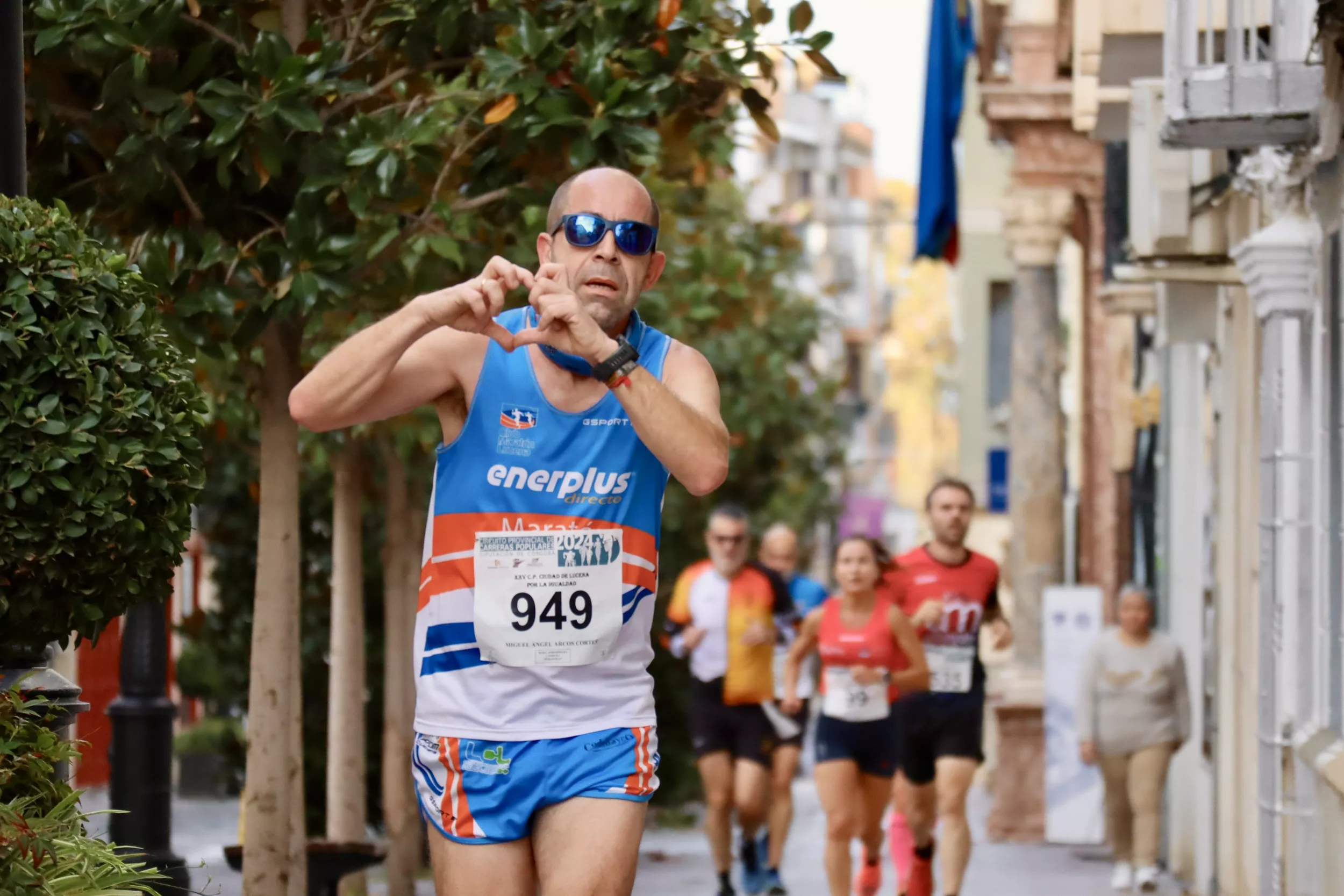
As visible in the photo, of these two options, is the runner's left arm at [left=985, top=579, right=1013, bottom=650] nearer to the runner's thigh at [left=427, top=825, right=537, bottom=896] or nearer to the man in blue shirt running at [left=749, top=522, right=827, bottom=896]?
the man in blue shirt running at [left=749, top=522, right=827, bottom=896]

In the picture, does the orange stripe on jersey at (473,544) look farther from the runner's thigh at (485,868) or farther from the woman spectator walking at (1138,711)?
the woman spectator walking at (1138,711)

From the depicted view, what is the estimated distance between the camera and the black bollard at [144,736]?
40.8 ft

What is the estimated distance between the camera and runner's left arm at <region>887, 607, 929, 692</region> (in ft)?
37.2

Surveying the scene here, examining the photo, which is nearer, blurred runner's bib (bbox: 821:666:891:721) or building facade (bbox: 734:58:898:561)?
blurred runner's bib (bbox: 821:666:891:721)

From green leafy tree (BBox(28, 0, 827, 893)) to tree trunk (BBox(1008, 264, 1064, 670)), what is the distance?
1193 cm

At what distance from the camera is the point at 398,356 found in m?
4.66

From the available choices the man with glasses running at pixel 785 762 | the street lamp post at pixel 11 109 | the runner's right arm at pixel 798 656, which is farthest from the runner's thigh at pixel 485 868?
the man with glasses running at pixel 785 762

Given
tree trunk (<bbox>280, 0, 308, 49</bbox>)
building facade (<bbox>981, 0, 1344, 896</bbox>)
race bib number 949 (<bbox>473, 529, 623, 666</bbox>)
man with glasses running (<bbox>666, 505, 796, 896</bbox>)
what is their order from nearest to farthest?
race bib number 949 (<bbox>473, 529, 623, 666</bbox>) < tree trunk (<bbox>280, 0, 308, 49</bbox>) < building facade (<bbox>981, 0, 1344, 896</bbox>) < man with glasses running (<bbox>666, 505, 796, 896</bbox>)

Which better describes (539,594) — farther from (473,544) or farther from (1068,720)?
(1068,720)

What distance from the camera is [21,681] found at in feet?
16.4

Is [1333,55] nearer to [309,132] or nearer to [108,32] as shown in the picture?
Answer: [309,132]

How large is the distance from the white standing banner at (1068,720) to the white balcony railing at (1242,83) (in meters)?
8.57

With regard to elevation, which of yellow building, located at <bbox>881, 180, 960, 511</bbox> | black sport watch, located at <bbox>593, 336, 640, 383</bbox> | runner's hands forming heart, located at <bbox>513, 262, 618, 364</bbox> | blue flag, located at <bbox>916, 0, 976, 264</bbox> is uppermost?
yellow building, located at <bbox>881, 180, 960, 511</bbox>

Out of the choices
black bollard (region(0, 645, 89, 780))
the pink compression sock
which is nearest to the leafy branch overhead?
black bollard (region(0, 645, 89, 780))
